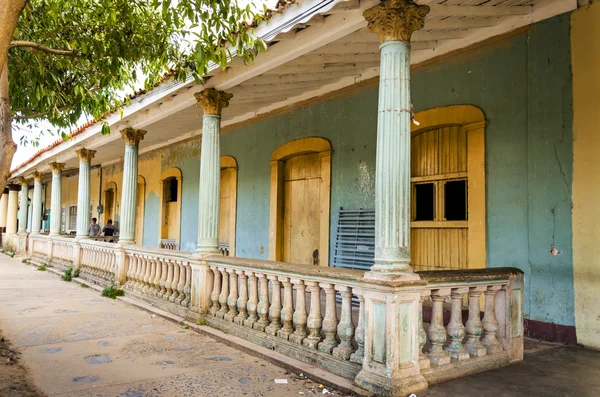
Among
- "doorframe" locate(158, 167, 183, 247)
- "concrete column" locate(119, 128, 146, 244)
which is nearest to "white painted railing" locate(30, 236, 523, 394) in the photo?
"concrete column" locate(119, 128, 146, 244)

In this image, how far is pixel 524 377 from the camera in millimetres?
3906

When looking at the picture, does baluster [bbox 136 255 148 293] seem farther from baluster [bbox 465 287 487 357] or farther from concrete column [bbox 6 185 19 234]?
concrete column [bbox 6 185 19 234]

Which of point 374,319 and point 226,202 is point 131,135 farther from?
point 374,319

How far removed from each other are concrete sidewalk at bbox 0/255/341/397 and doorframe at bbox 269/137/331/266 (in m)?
2.62

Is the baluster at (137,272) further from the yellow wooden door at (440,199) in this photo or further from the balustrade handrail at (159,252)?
the yellow wooden door at (440,199)

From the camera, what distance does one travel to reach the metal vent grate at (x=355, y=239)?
22.4ft

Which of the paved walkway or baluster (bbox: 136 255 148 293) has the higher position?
baluster (bbox: 136 255 148 293)

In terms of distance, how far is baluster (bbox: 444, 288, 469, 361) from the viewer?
159 inches

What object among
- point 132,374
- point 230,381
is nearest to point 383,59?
point 230,381

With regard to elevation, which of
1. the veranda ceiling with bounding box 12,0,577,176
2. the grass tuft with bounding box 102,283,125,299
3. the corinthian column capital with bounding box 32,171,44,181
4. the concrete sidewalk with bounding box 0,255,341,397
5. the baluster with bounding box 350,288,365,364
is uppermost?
the veranda ceiling with bounding box 12,0,577,176

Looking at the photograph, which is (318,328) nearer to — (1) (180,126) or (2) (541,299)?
(2) (541,299)

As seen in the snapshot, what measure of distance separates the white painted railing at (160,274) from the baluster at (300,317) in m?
2.49

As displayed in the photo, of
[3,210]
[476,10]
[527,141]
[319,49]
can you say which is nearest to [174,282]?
[319,49]

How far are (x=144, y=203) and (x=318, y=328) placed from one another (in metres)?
11.2
